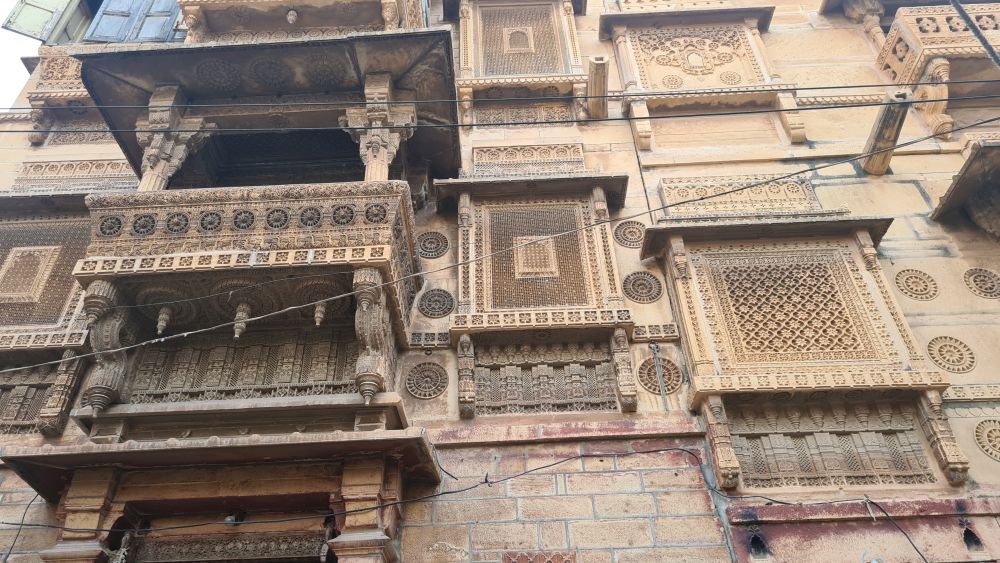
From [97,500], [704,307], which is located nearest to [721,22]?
[704,307]

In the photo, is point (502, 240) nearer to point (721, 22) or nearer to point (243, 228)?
point (243, 228)

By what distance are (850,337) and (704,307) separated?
1405mm

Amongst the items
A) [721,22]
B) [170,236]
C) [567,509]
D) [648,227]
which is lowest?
[567,509]

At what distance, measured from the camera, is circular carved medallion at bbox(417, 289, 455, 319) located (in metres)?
7.39

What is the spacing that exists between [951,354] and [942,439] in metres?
1.36

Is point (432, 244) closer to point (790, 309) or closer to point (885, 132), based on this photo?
point (790, 309)

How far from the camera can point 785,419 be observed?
6344 mm

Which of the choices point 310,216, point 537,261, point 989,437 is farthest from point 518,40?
point 989,437

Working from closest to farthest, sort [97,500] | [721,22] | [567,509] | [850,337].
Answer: [97,500]
[567,509]
[850,337]
[721,22]

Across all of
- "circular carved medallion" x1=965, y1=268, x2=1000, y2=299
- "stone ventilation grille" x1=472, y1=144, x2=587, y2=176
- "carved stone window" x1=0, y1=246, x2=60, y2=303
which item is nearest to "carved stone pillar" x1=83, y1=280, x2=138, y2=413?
"carved stone window" x1=0, y1=246, x2=60, y2=303

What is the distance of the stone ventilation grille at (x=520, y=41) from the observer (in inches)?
411

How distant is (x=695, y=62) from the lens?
414 inches

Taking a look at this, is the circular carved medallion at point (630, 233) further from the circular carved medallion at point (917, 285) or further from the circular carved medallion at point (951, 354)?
the circular carved medallion at point (951, 354)

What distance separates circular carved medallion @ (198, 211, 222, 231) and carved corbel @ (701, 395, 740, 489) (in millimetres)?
4770
